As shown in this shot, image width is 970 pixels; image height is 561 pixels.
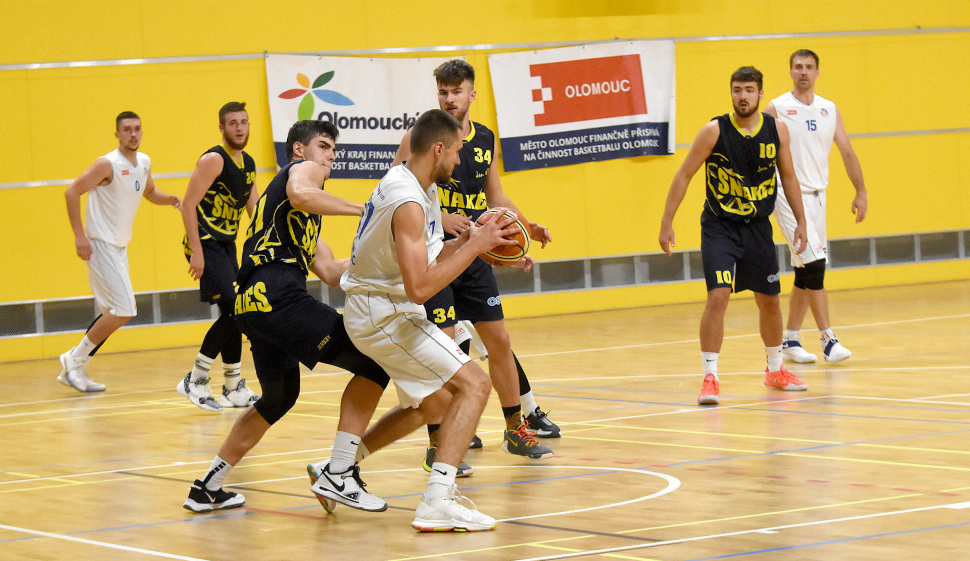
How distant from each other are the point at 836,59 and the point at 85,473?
42.1 feet

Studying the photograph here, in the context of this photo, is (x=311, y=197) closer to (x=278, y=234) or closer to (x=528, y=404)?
(x=278, y=234)

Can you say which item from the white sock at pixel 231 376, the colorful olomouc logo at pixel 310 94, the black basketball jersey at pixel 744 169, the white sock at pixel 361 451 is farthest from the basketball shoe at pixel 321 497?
the colorful olomouc logo at pixel 310 94

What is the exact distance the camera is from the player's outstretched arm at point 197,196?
892 centimetres

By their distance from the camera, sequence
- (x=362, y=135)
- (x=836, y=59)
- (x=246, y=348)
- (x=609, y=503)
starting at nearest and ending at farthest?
1. (x=609, y=503)
2. (x=246, y=348)
3. (x=362, y=135)
4. (x=836, y=59)

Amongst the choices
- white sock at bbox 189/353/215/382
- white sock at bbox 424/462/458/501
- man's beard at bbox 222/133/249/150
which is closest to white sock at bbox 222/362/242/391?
white sock at bbox 189/353/215/382

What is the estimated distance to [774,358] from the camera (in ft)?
27.8

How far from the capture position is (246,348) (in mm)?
13484

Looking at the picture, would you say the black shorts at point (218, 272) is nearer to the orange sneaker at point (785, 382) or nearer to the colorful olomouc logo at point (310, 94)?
the orange sneaker at point (785, 382)

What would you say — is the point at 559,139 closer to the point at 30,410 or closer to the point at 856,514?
the point at 30,410

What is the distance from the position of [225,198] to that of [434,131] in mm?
4576

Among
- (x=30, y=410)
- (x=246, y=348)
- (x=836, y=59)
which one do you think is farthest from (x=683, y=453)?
(x=836, y=59)

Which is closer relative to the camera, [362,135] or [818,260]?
[818,260]

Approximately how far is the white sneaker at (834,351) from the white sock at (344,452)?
539 centimetres

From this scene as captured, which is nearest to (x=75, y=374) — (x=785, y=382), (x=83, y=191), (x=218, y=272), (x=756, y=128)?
(x=83, y=191)
